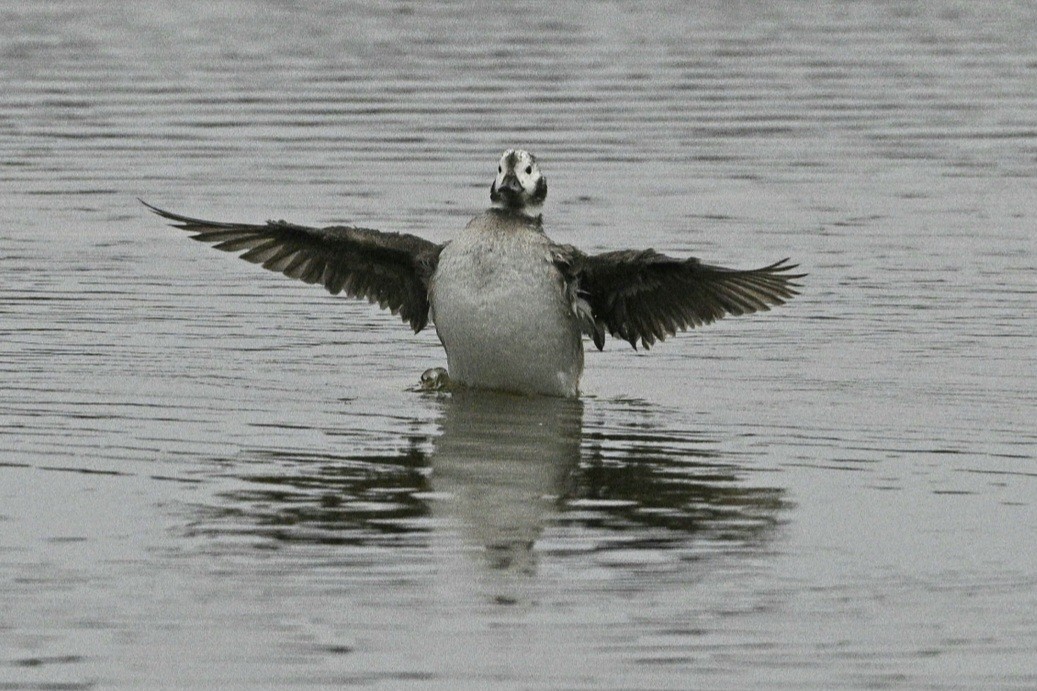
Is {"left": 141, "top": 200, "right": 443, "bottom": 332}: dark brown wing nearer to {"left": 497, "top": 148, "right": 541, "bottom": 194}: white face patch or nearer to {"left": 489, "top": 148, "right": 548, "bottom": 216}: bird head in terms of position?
{"left": 489, "top": 148, "right": 548, "bottom": 216}: bird head

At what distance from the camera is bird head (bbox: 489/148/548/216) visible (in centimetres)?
1305

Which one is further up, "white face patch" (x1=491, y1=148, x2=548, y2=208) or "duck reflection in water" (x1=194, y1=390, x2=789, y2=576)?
"white face patch" (x1=491, y1=148, x2=548, y2=208)

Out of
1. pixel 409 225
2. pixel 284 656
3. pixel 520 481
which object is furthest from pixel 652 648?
pixel 409 225

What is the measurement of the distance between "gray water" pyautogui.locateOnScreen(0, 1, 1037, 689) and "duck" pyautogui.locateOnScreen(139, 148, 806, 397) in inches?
11.6

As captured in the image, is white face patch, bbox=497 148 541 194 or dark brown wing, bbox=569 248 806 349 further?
white face patch, bbox=497 148 541 194

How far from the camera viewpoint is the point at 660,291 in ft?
43.6

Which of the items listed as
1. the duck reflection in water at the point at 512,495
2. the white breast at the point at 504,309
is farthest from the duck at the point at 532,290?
the duck reflection in water at the point at 512,495

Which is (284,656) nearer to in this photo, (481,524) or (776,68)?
(481,524)

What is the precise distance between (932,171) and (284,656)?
13.5 meters

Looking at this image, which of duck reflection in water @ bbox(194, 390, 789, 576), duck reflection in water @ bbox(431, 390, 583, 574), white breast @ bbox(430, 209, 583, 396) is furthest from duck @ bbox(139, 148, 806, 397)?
duck reflection in water @ bbox(194, 390, 789, 576)

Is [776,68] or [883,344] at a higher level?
[776,68]

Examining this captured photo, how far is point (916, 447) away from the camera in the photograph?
37.4 feet

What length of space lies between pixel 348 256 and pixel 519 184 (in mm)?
1394

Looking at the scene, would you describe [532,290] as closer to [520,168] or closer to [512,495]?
[520,168]
